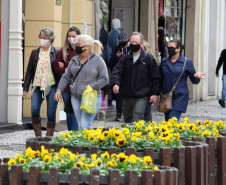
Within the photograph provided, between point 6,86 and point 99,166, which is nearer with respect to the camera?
point 99,166

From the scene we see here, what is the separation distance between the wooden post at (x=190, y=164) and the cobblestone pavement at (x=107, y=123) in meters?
3.69

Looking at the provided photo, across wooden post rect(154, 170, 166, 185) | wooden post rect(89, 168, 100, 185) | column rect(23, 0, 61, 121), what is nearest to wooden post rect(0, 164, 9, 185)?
wooden post rect(89, 168, 100, 185)

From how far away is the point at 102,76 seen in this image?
8711 mm

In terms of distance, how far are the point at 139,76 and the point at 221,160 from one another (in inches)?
137

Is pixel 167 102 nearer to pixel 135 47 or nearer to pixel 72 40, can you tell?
pixel 135 47

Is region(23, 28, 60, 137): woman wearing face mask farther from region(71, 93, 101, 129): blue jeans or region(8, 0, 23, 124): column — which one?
region(8, 0, 23, 124): column

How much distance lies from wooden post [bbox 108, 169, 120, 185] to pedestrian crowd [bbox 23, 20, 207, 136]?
445 centimetres

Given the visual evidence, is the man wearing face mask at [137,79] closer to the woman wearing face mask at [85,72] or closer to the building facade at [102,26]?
the woman wearing face mask at [85,72]

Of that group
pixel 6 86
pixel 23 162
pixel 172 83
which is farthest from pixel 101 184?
pixel 6 86

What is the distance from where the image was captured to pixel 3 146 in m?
9.74

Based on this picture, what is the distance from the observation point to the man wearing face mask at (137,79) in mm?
9516

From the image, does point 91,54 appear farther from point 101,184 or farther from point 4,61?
point 101,184

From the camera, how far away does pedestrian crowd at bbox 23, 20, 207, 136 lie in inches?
344

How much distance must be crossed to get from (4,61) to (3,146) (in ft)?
9.27
